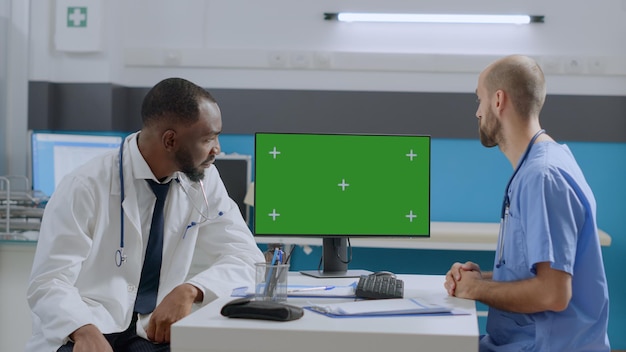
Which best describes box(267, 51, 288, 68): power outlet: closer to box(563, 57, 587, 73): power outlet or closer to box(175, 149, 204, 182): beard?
box(563, 57, 587, 73): power outlet

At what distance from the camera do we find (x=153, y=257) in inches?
81.9

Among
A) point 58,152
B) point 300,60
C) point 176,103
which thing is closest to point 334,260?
point 176,103

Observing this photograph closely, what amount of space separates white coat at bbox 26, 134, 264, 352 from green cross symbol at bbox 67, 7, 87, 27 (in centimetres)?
230

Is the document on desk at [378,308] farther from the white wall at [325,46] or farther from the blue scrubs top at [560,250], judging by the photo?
the white wall at [325,46]

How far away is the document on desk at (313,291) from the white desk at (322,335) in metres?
0.32

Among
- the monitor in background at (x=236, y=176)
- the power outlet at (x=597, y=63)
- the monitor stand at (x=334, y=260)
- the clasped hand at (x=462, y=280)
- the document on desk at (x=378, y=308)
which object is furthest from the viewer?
the power outlet at (x=597, y=63)

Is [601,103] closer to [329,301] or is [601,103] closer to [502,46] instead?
[502,46]

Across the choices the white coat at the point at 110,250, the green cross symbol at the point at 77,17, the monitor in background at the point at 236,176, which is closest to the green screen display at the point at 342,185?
the white coat at the point at 110,250

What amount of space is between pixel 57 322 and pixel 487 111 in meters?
1.09

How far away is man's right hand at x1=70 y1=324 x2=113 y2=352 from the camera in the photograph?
1780 millimetres

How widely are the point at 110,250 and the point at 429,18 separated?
2692mm

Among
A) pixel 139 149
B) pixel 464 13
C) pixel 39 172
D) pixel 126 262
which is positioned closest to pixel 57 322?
pixel 126 262

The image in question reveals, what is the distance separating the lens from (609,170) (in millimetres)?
4168

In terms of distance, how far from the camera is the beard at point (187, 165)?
205 centimetres
